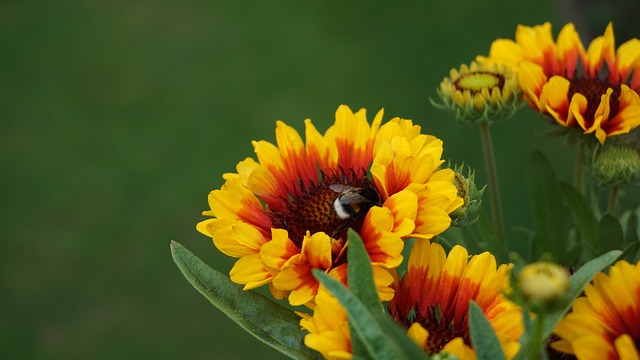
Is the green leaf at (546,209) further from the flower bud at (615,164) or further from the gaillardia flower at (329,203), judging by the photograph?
the gaillardia flower at (329,203)

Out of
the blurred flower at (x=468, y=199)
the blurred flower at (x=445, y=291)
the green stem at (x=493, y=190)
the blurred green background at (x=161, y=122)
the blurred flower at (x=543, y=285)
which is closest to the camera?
the blurred flower at (x=543, y=285)

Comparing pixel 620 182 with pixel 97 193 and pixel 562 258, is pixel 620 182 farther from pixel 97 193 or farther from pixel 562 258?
pixel 97 193

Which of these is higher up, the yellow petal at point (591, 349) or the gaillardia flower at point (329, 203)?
the gaillardia flower at point (329, 203)

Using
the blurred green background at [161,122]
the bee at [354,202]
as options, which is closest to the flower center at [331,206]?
the bee at [354,202]

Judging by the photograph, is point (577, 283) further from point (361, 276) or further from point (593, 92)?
point (593, 92)

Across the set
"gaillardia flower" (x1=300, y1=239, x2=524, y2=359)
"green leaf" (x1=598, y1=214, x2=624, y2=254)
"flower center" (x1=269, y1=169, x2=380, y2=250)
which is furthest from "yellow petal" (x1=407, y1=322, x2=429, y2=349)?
"green leaf" (x1=598, y1=214, x2=624, y2=254)

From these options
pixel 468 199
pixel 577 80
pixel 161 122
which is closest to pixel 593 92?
pixel 577 80
